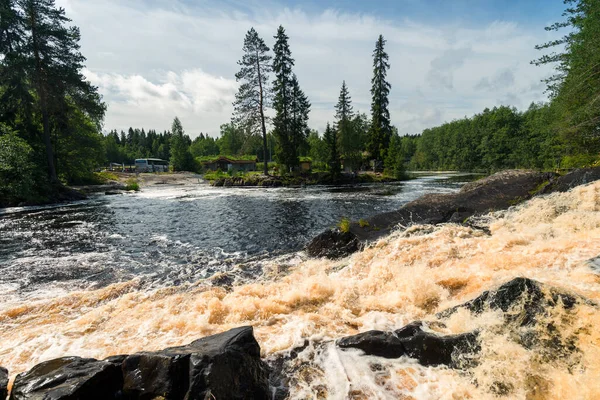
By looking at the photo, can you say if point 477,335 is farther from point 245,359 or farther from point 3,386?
point 3,386

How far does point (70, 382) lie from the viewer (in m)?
3.19

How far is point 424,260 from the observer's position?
744cm

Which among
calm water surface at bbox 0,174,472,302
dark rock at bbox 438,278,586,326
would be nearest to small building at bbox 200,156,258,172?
calm water surface at bbox 0,174,472,302

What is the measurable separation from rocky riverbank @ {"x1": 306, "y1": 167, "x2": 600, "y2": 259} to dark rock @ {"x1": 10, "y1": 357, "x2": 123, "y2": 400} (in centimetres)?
670

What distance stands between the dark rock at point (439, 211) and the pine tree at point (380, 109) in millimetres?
42040

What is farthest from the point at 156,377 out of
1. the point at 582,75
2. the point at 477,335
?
the point at 582,75

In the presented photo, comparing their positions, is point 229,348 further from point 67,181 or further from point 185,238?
point 67,181

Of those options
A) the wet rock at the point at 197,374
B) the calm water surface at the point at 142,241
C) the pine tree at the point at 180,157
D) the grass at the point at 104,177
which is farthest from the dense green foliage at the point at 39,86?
the pine tree at the point at 180,157

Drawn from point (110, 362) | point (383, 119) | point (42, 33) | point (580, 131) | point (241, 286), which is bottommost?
point (241, 286)

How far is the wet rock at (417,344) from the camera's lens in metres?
3.91

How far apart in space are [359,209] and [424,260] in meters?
10.8

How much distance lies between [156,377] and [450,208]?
39.0 feet

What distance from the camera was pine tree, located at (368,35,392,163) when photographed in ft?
175

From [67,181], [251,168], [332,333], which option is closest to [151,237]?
[332,333]
